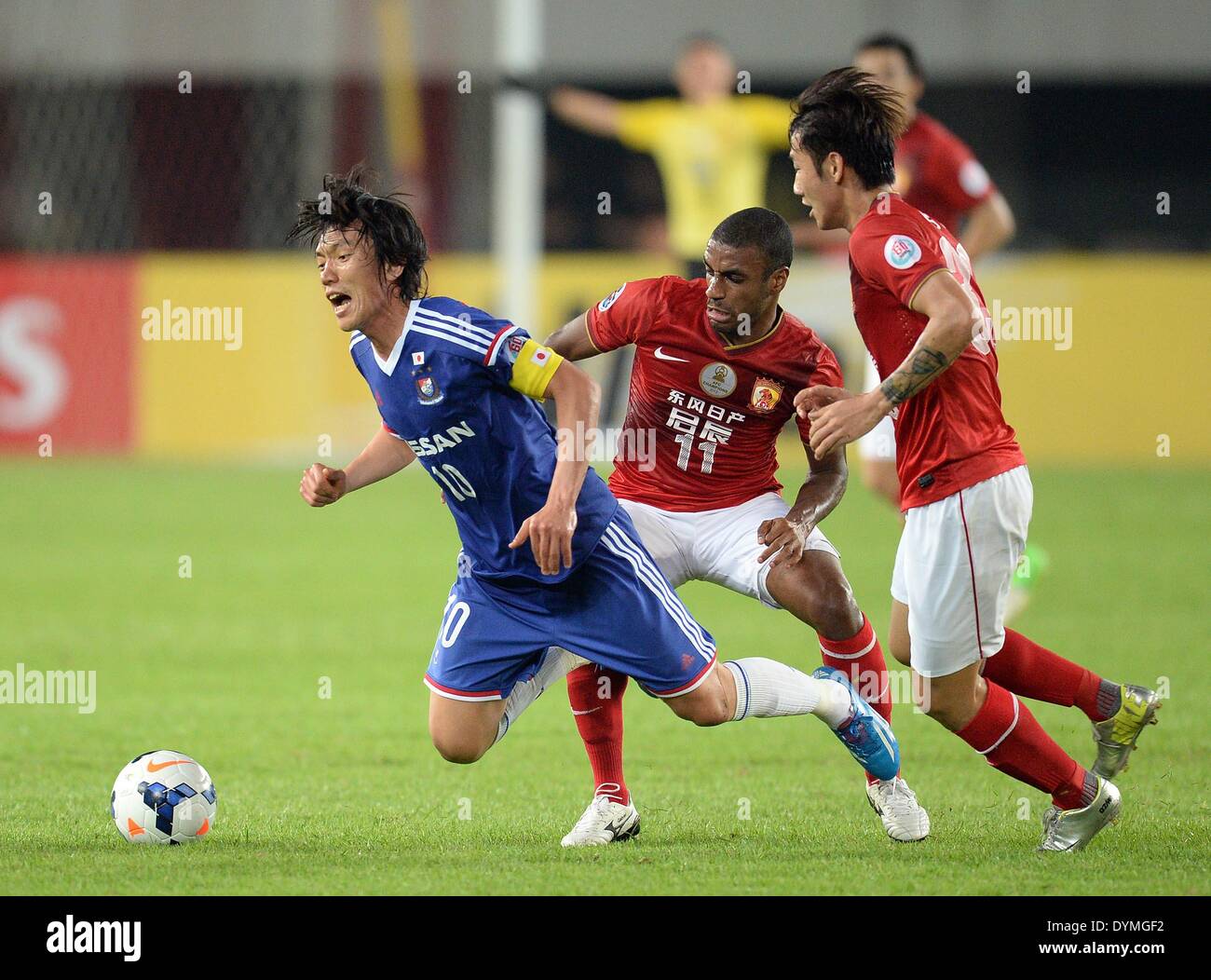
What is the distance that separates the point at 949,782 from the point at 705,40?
639 centimetres

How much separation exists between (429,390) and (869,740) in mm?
1727

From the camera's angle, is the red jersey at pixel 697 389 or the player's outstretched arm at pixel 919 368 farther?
the red jersey at pixel 697 389

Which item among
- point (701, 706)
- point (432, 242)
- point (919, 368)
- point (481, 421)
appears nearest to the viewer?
point (919, 368)

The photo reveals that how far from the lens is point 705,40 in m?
11.0

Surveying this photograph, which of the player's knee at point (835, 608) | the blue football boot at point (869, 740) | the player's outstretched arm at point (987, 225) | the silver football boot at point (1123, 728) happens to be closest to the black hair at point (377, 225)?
the player's knee at point (835, 608)

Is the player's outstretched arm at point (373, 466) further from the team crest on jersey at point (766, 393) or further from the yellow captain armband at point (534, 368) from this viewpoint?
the team crest on jersey at point (766, 393)

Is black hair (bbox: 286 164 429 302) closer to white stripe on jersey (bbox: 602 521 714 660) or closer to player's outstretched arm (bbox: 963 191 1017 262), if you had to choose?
white stripe on jersey (bbox: 602 521 714 660)

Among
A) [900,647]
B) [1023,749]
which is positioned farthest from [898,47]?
[1023,749]

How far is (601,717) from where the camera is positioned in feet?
17.7

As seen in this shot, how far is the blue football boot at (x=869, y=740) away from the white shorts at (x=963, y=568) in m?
0.37

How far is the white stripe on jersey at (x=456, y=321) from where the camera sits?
4.67 metres

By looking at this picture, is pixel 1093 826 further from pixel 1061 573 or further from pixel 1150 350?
pixel 1150 350

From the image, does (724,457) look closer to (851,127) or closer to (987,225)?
(851,127)

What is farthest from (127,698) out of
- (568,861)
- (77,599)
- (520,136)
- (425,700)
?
(520,136)
